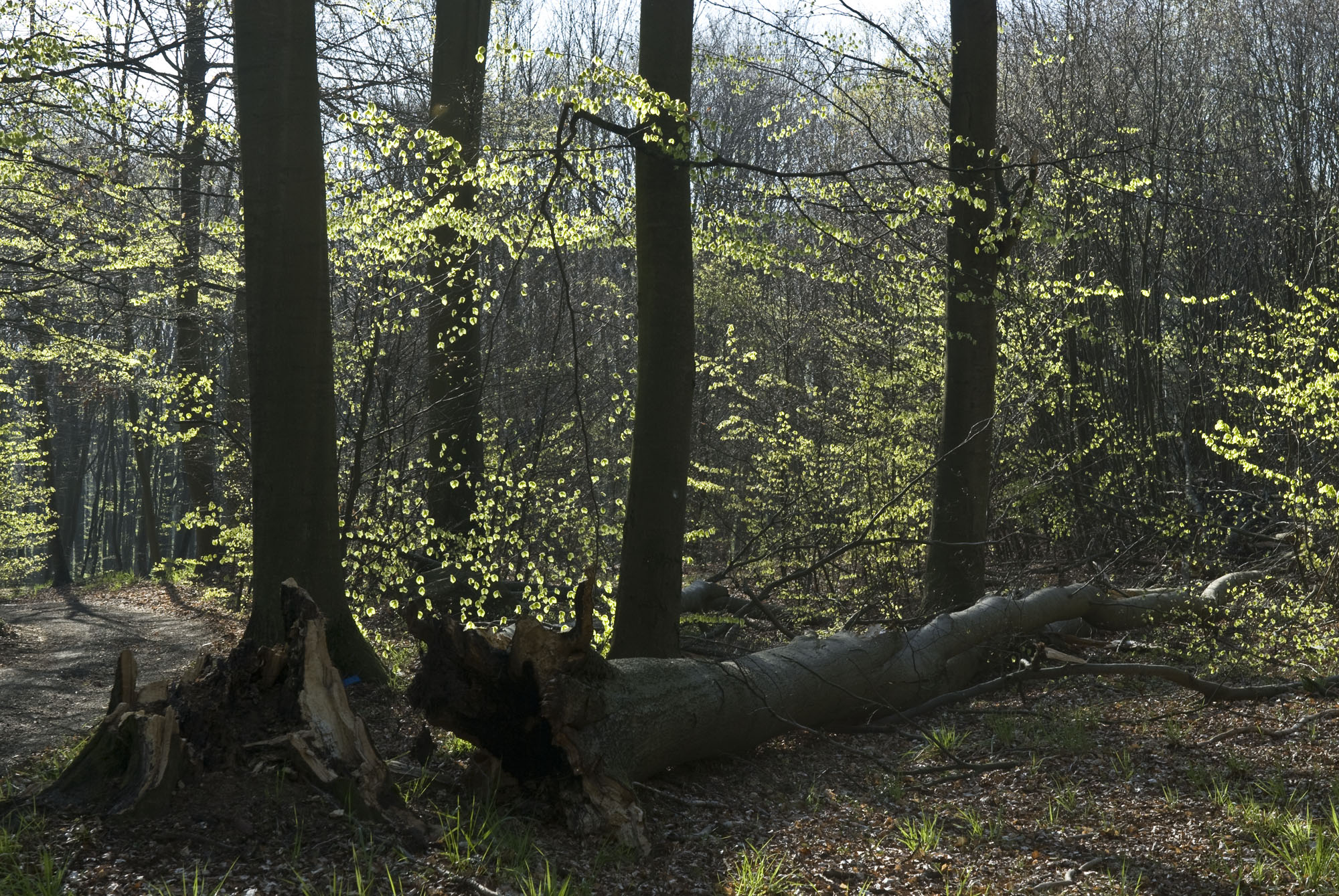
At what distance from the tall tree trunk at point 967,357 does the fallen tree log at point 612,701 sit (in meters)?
2.28

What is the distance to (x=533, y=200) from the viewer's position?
25.3 ft

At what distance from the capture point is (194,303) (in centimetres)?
1534

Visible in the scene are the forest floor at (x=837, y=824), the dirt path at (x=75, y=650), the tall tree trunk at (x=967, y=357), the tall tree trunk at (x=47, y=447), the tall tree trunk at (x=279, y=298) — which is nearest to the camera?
the forest floor at (x=837, y=824)

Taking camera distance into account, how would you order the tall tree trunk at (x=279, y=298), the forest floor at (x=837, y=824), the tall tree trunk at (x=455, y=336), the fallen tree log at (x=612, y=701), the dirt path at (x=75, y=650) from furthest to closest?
the tall tree trunk at (x=455, y=336), the dirt path at (x=75, y=650), the tall tree trunk at (x=279, y=298), the fallen tree log at (x=612, y=701), the forest floor at (x=837, y=824)

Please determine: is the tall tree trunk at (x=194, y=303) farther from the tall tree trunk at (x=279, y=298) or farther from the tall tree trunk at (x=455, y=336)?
the tall tree trunk at (x=455, y=336)

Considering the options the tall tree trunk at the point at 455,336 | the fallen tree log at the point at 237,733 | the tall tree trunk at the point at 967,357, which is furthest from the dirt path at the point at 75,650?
the tall tree trunk at the point at 967,357

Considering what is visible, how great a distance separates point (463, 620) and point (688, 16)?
4979 mm

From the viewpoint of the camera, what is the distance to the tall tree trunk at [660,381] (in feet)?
19.0

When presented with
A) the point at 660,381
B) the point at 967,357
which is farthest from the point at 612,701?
the point at 967,357

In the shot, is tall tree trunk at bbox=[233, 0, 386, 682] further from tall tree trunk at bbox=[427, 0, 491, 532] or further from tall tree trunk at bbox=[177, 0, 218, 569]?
tall tree trunk at bbox=[427, 0, 491, 532]

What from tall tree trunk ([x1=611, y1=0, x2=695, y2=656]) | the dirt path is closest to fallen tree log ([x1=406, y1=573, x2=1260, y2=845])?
tall tree trunk ([x1=611, y1=0, x2=695, y2=656])

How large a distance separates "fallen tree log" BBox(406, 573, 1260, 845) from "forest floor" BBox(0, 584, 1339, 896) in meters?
0.19

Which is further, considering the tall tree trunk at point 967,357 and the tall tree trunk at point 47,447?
the tall tree trunk at point 47,447

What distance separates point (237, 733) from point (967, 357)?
6437 millimetres
